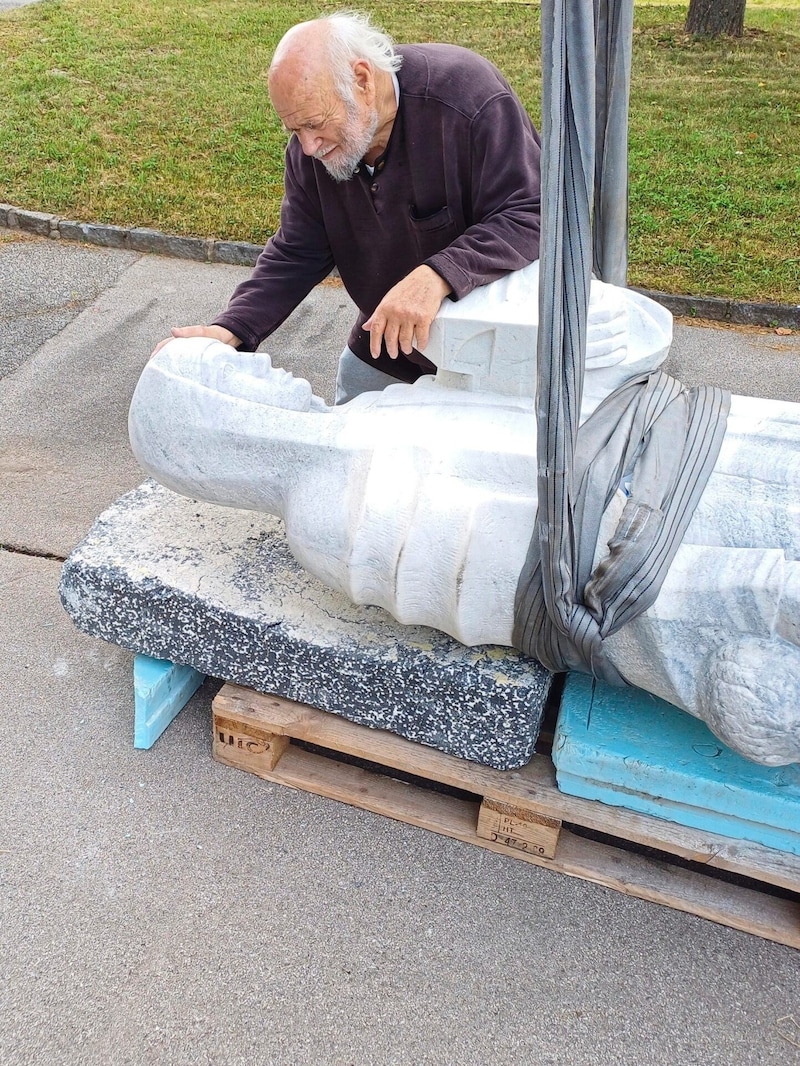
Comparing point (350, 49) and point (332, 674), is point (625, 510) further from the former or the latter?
point (350, 49)

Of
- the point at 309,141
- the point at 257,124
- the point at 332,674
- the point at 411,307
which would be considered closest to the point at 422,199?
the point at 309,141

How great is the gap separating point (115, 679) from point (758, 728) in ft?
5.79

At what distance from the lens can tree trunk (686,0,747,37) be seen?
910 cm

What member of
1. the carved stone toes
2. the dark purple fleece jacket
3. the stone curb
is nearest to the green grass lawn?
the stone curb

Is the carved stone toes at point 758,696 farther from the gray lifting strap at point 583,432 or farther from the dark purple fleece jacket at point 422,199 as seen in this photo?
the dark purple fleece jacket at point 422,199

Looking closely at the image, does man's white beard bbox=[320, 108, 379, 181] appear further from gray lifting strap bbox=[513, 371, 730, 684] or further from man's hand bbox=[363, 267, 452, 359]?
gray lifting strap bbox=[513, 371, 730, 684]

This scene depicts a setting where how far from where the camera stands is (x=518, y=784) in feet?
6.87

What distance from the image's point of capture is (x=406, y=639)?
7.06 feet

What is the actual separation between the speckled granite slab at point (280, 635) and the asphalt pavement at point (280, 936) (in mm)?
298

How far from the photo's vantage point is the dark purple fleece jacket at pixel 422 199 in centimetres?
229

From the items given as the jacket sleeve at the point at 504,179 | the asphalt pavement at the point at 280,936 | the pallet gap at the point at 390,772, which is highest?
the jacket sleeve at the point at 504,179

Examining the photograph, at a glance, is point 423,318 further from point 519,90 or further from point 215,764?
point 519,90

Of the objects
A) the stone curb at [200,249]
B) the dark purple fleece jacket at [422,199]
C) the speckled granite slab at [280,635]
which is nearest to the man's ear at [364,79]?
the dark purple fleece jacket at [422,199]

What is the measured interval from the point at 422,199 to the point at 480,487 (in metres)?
0.98
